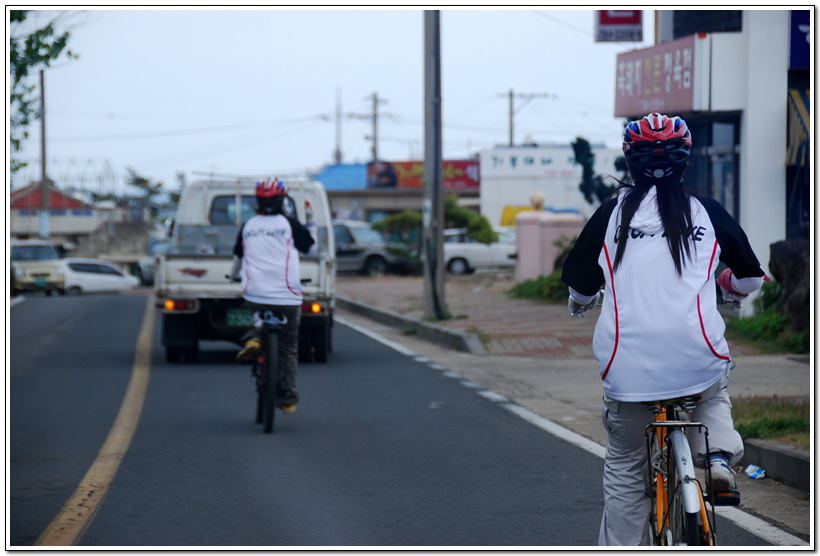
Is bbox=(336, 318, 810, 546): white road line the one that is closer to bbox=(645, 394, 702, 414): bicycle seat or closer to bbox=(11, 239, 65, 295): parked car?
bbox=(645, 394, 702, 414): bicycle seat

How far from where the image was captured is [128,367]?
481 inches

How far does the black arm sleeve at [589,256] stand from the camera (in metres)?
3.85

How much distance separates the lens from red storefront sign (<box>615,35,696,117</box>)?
56.5 ft

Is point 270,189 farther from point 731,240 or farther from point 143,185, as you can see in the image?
point 143,185

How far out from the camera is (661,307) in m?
3.65

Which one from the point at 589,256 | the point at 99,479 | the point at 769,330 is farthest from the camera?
the point at 769,330

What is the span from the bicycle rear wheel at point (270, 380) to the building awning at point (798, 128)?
9.83 meters

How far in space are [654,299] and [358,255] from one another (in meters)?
29.5

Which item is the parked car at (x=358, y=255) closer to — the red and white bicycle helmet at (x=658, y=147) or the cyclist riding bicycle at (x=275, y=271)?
the cyclist riding bicycle at (x=275, y=271)

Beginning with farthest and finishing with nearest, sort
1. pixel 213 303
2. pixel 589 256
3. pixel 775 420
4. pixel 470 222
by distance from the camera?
pixel 470 222 → pixel 213 303 → pixel 775 420 → pixel 589 256

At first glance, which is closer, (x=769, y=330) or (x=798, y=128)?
(x=769, y=330)

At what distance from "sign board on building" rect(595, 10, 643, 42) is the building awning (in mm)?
3219

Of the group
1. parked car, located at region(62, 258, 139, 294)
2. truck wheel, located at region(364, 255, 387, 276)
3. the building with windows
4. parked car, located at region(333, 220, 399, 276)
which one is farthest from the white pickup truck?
parked car, located at region(62, 258, 139, 294)

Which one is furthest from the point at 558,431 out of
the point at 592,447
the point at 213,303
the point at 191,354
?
the point at 191,354
